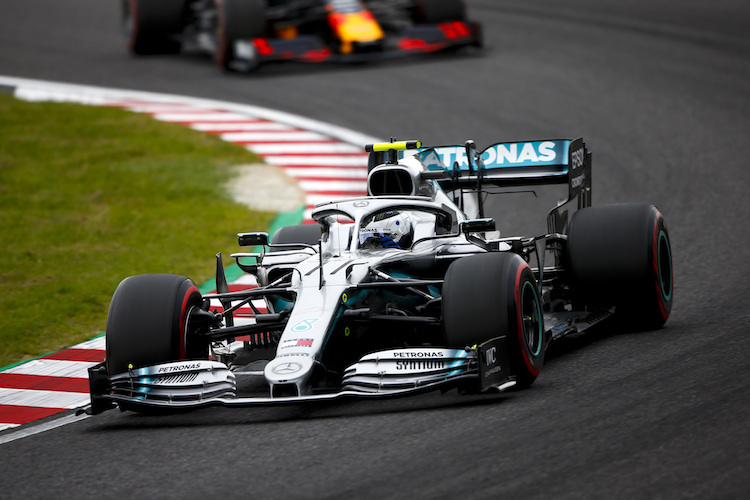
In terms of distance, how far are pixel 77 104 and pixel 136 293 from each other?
12.5m

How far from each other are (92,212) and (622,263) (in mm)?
7578

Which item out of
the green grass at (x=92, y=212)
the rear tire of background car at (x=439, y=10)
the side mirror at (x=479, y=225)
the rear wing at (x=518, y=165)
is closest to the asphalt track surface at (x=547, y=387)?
the rear tire of background car at (x=439, y=10)

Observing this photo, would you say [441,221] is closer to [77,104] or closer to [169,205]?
[169,205]

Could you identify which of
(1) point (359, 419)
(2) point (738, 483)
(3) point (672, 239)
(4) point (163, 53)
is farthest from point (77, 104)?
(2) point (738, 483)

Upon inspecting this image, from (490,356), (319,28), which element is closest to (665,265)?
(490,356)

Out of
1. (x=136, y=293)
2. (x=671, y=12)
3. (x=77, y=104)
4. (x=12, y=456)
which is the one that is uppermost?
(x=671, y=12)

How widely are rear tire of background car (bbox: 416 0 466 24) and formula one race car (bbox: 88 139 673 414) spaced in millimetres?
10699

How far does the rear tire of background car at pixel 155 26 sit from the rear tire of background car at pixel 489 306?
1555 centimetres

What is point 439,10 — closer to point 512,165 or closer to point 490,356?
point 512,165

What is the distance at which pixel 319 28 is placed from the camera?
19.9m

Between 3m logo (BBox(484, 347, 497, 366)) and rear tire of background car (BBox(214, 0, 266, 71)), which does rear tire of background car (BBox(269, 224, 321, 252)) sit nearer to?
3m logo (BBox(484, 347, 497, 366))

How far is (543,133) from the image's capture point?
15844 mm

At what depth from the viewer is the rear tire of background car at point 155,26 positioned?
2108cm

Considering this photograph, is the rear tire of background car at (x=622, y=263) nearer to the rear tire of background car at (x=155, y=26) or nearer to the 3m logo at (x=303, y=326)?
the 3m logo at (x=303, y=326)
